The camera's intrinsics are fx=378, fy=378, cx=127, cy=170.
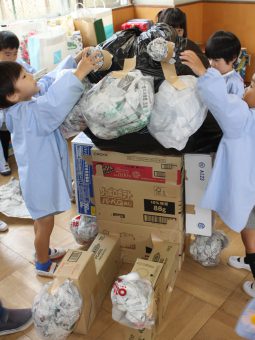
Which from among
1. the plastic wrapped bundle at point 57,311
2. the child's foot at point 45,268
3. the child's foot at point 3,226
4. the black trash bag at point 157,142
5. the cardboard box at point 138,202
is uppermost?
the black trash bag at point 157,142

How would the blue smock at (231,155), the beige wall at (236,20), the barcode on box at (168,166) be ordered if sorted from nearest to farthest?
the blue smock at (231,155)
the barcode on box at (168,166)
the beige wall at (236,20)

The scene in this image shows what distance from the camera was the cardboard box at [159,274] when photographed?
57.2 inches

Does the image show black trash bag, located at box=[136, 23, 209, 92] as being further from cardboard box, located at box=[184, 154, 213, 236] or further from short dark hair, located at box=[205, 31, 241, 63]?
short dark hair, located at box=[205, 31, 241, 63]

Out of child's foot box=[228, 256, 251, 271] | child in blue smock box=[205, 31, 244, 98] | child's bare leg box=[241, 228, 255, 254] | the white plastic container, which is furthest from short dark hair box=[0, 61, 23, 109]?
the white plastic container

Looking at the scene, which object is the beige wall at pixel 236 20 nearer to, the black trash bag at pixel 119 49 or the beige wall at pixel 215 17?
the beige wall at pixel 215 17

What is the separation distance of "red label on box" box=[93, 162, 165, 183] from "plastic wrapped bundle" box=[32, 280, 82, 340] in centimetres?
52

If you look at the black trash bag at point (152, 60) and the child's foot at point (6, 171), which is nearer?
the black trash bag at point (152, 60)

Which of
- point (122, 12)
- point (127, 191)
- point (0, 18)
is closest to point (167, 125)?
point (127, 191)

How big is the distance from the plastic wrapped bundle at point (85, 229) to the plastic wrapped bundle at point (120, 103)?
0.68 metres

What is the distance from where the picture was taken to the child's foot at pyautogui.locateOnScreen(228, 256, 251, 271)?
5.98ft

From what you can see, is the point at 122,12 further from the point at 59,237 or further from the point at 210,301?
the point at 210,301

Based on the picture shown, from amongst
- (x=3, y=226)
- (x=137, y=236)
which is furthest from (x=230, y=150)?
(x=3, y=226)

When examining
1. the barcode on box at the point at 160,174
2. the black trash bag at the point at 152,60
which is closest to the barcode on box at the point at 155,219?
the barcode on box at the point at 160,174

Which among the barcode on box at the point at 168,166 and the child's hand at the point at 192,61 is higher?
the child's hand at the point at 192,61
